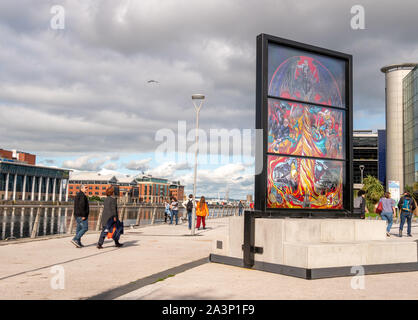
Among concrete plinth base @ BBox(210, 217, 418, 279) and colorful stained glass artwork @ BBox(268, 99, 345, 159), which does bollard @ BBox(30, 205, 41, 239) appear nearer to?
concrete plinth base @ BBox(210, 217, 418, 279)

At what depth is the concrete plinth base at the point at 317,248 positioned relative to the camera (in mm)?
7578

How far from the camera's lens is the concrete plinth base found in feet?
24.9

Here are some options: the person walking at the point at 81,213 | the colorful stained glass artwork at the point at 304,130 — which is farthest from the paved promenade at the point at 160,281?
the colorful stained glass artwork at the point at 304,130

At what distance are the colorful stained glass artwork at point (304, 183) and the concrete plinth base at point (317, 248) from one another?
72 centimetres

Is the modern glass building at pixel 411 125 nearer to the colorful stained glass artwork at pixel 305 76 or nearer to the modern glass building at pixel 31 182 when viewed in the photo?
the colorful stained glass artwork at pixel 305 76

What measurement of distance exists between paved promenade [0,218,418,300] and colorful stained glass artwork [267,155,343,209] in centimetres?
176

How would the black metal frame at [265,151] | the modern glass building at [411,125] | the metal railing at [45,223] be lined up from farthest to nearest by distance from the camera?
1. the modern glass building at [411,125]
2. the metal railing at [45,223]
3. the black metal frame at [265,151]

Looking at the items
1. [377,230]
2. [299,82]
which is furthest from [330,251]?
[299,82]

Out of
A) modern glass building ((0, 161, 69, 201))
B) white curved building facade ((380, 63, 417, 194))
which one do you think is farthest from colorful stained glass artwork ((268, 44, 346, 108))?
modern glass building ((0, 161, 69, 201))

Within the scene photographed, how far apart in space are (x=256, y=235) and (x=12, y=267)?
15.9 feet

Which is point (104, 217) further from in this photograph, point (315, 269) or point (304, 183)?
point (315, 269)

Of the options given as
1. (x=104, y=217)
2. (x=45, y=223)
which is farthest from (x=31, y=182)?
(x=104, y=217)

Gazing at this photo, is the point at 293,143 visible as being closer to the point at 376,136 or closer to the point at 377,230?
the point at 377,230

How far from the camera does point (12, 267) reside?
8641mm
